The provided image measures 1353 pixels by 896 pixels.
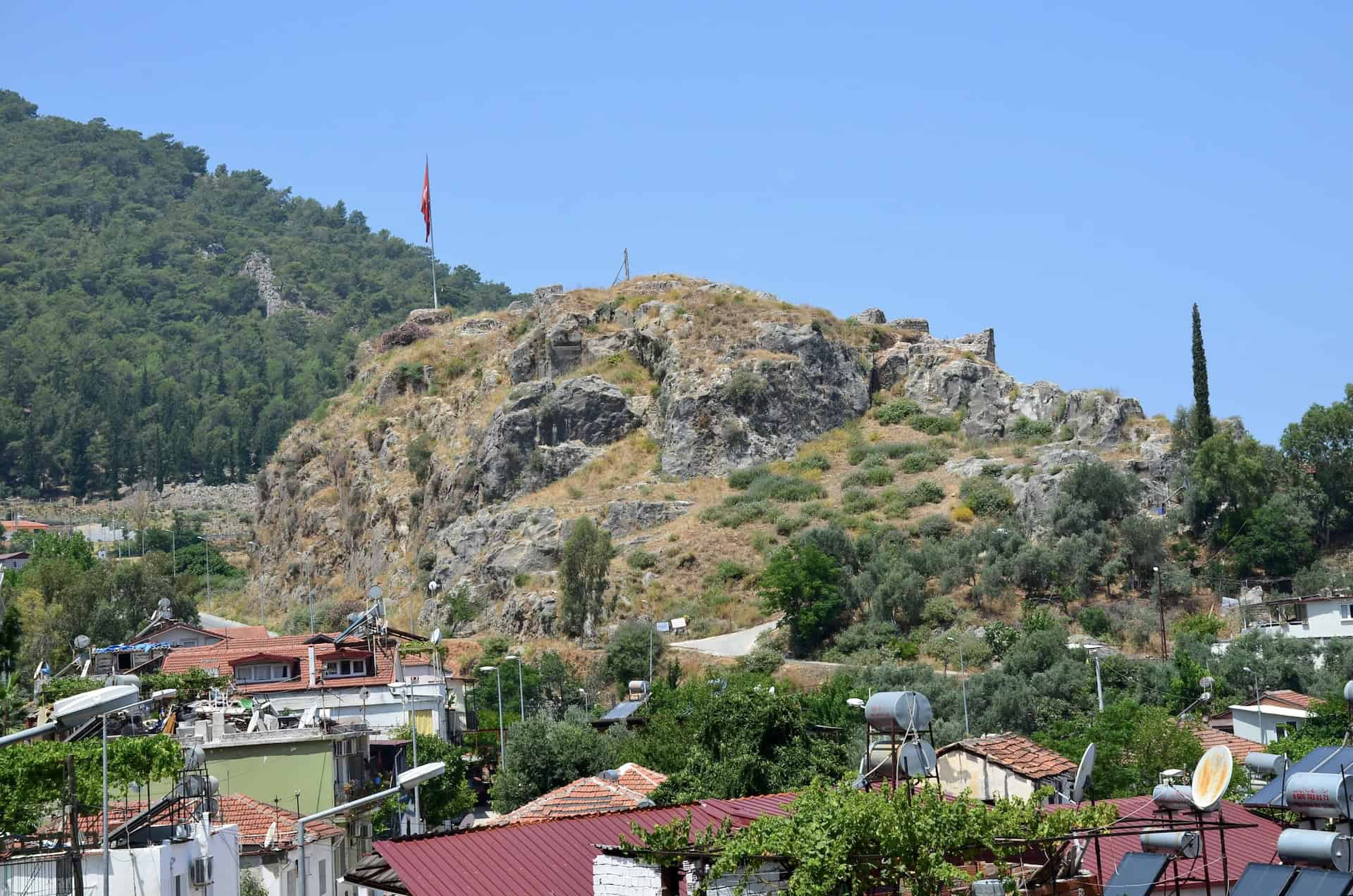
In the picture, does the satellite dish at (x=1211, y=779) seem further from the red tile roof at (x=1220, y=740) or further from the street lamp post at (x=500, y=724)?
the street lamp post at (x=500, y=724)

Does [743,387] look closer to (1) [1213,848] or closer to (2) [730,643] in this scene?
(2) [730,643]

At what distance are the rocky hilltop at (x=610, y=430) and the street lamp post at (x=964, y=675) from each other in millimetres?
15197

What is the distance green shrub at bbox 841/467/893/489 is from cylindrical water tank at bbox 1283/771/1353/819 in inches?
3022

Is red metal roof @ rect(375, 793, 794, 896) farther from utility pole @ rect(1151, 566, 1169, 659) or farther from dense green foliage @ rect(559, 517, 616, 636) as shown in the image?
dense green foliage @ rect(559, 517, 616, 636)

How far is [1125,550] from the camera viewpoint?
256 feet

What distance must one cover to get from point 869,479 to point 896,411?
38.1 ft

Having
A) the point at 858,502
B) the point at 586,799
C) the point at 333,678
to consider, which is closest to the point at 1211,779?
the point at 586,799

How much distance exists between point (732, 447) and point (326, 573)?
97.2 ft

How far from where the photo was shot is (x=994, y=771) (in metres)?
32.1

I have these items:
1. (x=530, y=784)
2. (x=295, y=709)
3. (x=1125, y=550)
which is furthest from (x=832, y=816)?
(x=1125, y=550)

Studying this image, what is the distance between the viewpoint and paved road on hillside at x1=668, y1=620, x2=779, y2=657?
7531cm

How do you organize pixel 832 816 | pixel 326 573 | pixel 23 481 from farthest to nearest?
pixel 23 481
pixel 326 573
pixel 832 816

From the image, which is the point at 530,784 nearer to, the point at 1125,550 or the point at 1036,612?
the point at 1036,612

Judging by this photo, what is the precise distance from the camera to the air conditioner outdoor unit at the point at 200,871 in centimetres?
2608
